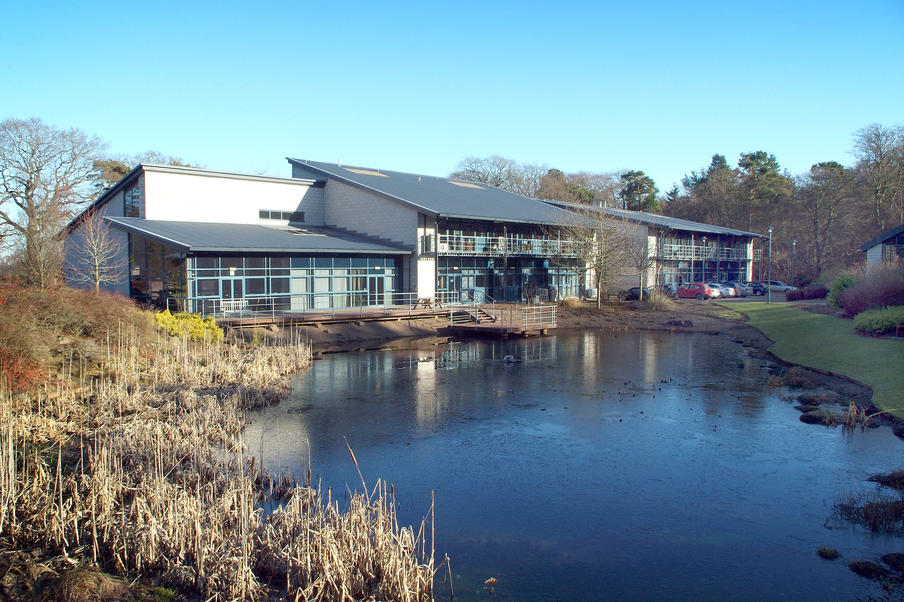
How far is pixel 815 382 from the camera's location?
1805 cm

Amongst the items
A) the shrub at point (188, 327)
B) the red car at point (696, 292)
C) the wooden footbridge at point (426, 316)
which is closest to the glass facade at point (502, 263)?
the wooden footbridge at point (426, 316)

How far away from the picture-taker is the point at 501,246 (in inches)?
1535

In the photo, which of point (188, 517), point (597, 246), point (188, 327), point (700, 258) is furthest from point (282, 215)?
point (700, 258)

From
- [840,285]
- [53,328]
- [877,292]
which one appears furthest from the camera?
[840,285]

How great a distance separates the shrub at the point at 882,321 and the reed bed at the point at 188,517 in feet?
63.3

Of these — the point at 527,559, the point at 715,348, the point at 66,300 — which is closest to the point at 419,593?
the point at 527,559

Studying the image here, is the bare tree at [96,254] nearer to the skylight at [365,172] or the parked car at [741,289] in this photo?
the skylight at [365,172]

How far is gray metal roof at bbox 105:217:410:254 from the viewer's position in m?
27.6

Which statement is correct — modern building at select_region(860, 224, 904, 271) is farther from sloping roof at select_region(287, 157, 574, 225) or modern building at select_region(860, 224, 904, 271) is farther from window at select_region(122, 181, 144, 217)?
window at select_region(122, 181, 144, 217)

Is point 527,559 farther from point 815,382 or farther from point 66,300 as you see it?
point 815,382

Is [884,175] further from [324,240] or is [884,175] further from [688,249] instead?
[324,240]

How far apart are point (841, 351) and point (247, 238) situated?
79.0 ft

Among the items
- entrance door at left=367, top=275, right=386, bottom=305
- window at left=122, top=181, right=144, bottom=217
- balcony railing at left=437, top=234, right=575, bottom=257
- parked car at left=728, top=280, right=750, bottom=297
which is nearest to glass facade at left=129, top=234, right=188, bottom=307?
window at left=122, top=181, right=144, bottom=217

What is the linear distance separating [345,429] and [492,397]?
4484 millimetres
